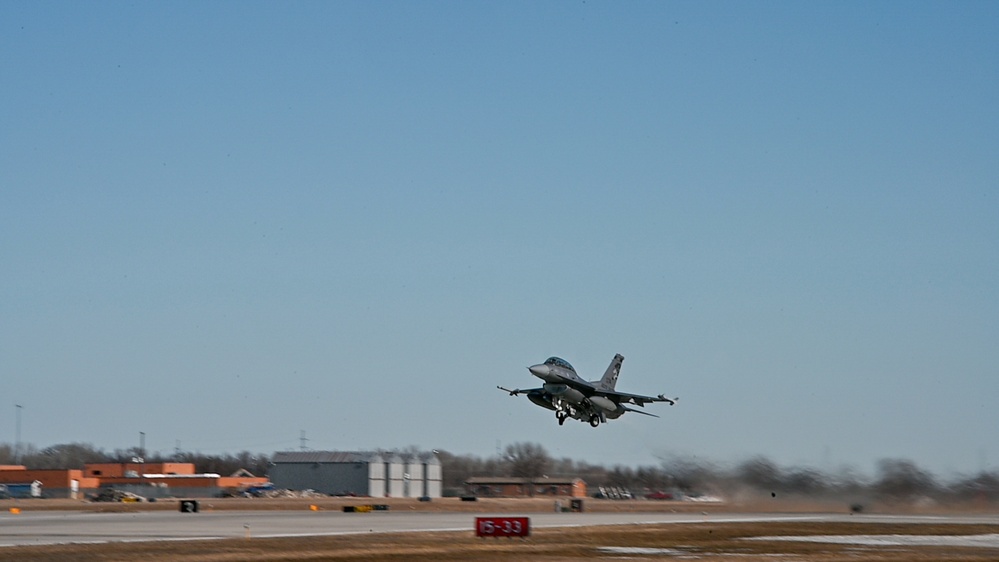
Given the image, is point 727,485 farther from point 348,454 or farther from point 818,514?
point 348,454

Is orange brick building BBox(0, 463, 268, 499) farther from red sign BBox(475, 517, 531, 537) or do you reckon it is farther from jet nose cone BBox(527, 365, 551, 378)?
red sign BBox(475, 517, 531, 537)

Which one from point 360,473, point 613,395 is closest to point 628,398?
point 613,395

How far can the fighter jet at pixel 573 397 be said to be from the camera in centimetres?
6906

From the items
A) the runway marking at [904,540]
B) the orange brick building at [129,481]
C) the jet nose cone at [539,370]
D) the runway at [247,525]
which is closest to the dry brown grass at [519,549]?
the runway marking at [904,540]

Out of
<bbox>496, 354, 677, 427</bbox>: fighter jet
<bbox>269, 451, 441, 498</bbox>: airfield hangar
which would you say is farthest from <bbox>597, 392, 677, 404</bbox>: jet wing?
<bbox>269, 451, 441, 498</bbox>: airfield hangar

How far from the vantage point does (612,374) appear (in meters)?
79.4

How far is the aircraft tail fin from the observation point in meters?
78.7

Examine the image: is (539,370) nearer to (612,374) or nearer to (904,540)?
(612,374)

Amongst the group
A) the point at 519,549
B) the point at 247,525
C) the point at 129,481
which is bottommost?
the point at 519,549

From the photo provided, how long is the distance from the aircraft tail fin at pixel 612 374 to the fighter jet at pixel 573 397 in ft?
5.51

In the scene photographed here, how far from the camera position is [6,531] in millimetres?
59719

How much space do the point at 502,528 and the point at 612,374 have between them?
2501 cm

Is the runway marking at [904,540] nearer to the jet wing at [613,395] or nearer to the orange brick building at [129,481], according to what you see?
the jet wing at [613,395]

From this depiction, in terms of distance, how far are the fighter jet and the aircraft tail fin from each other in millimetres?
1679
